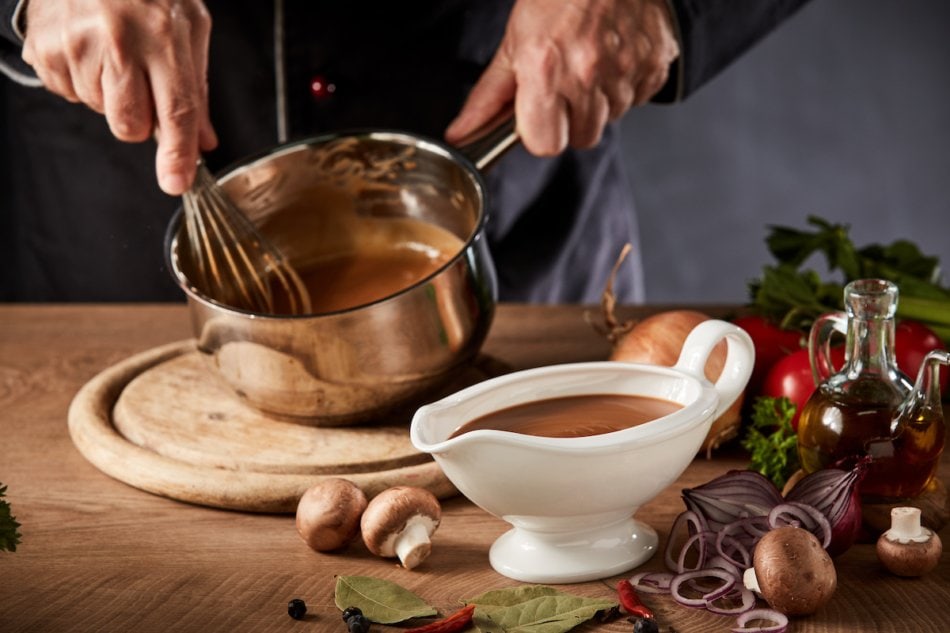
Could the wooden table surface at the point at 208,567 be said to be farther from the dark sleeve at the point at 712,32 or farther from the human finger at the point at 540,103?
the dark sleeve at the point at 712,32

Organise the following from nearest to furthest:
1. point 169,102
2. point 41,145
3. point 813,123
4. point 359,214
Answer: point 169,102 < point 359,214 < point 41,145 < point 813,123

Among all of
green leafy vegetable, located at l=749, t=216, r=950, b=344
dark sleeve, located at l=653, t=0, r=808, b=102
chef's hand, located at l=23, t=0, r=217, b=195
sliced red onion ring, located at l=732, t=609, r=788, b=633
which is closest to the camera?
sliced red onion ring, located at l=732, t=609, r=788, b=633

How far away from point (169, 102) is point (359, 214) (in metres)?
→ 0.33

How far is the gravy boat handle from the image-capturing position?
106 cm

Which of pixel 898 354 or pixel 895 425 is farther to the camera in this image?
pixel 898 354

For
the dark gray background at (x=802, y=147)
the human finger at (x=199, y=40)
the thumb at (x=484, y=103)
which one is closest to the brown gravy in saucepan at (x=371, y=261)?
the thumb at (x=484, y=103)

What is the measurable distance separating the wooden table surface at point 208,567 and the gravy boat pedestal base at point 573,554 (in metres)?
0.01

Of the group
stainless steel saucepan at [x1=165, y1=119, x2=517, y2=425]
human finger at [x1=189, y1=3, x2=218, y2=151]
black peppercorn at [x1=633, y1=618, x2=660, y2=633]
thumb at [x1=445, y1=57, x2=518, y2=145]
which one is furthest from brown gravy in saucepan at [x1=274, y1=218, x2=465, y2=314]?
black peppercorn at [x1=633, y1=618, x2=660, y2=633]

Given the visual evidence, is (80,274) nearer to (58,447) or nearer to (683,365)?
(58,447)

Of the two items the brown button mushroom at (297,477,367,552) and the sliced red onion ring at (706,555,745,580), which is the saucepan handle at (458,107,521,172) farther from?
the sliced red onion ring at (706,555,745,580)

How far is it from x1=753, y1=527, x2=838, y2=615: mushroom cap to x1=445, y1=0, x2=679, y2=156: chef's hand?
72cm

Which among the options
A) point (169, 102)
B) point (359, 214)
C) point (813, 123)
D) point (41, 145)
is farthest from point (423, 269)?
point (813, 123)

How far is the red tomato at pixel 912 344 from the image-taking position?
1342 millimetres

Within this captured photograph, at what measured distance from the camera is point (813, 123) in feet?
11.2
